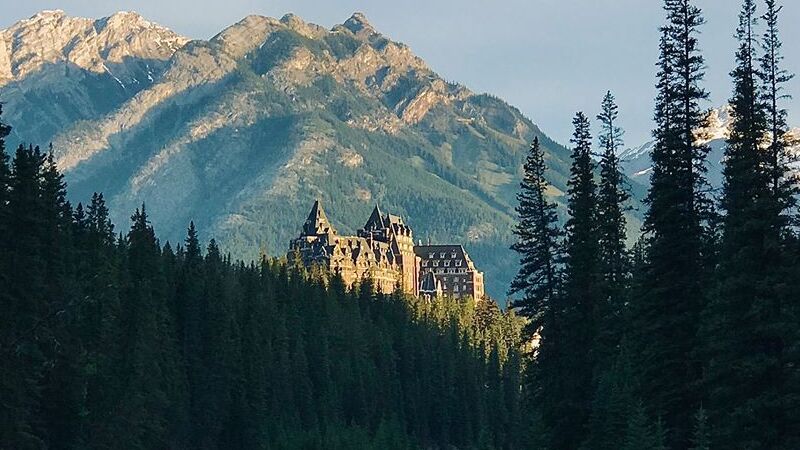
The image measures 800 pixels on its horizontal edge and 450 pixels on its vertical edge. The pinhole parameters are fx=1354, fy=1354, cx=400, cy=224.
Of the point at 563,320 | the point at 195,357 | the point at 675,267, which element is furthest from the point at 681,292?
the point at 195,357

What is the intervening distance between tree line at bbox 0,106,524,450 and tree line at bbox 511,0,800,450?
2730 centimetres

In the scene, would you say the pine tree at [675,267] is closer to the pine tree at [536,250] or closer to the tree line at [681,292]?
the tree line at [681,292]

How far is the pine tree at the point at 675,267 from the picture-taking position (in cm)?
5756

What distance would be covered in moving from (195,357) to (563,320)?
50.5m

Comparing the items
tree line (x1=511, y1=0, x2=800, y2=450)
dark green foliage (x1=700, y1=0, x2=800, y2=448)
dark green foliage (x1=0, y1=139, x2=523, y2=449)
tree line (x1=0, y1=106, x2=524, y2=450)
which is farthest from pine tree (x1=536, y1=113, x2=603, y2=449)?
tree line (x1=0, y1=106, x2=524, y2=450)

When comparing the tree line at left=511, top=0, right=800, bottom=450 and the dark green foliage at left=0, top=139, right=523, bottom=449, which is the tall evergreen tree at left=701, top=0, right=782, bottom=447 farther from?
the dark green foliage at left=0, top=139, right=523, bottom=449

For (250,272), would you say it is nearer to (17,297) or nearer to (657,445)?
(17,297)

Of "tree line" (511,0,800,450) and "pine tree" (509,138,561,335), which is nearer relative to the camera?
"tree line" (511,0,800,450)

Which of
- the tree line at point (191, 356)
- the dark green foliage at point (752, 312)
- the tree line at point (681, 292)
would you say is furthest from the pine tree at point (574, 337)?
the tree line at point (191, 356)

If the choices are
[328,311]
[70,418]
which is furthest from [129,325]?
[328,311]

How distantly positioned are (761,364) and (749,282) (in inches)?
121

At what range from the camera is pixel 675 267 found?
5900 centimetres

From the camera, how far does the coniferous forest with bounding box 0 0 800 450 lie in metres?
50.0

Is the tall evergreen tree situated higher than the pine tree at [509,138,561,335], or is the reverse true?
the pine tree at [509,138,561,335]
